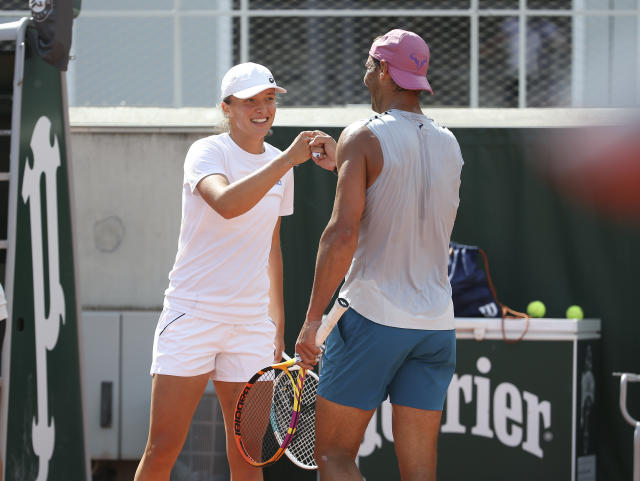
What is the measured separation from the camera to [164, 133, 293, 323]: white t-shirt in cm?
359

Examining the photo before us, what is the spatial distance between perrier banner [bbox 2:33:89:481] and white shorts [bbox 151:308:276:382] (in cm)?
60

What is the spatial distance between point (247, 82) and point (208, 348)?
3.51 ft

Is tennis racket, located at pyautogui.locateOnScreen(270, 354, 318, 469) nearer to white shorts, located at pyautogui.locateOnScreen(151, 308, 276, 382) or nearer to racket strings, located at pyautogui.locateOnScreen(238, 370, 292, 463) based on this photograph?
racket strings, located at pyautogui.locateOnScreen(238, 370, 292, 463)

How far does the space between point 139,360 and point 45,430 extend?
211 cm


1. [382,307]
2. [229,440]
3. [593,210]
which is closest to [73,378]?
[229,440]

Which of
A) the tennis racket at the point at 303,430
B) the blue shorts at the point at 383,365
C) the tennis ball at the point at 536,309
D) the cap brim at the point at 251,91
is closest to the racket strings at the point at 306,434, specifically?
the tennis racket at the point at 303,430

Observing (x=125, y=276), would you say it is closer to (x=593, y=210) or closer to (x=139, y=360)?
(x=139, y=360)

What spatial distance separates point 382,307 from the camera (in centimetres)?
306

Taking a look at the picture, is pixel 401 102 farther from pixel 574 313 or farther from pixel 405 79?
pixel 574 313

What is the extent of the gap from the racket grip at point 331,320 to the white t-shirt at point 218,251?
635 millimetres

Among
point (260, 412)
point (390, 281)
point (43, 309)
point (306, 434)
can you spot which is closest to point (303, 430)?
point (306, 434)

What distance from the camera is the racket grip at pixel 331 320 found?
10.1ft

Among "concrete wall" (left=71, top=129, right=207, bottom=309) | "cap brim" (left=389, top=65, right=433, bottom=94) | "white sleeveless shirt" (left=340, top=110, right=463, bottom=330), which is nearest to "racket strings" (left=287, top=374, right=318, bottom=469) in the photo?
"white sleeveless shirt" (left=340, top=110, right=463, bottom=330)

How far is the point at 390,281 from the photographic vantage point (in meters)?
3.08
